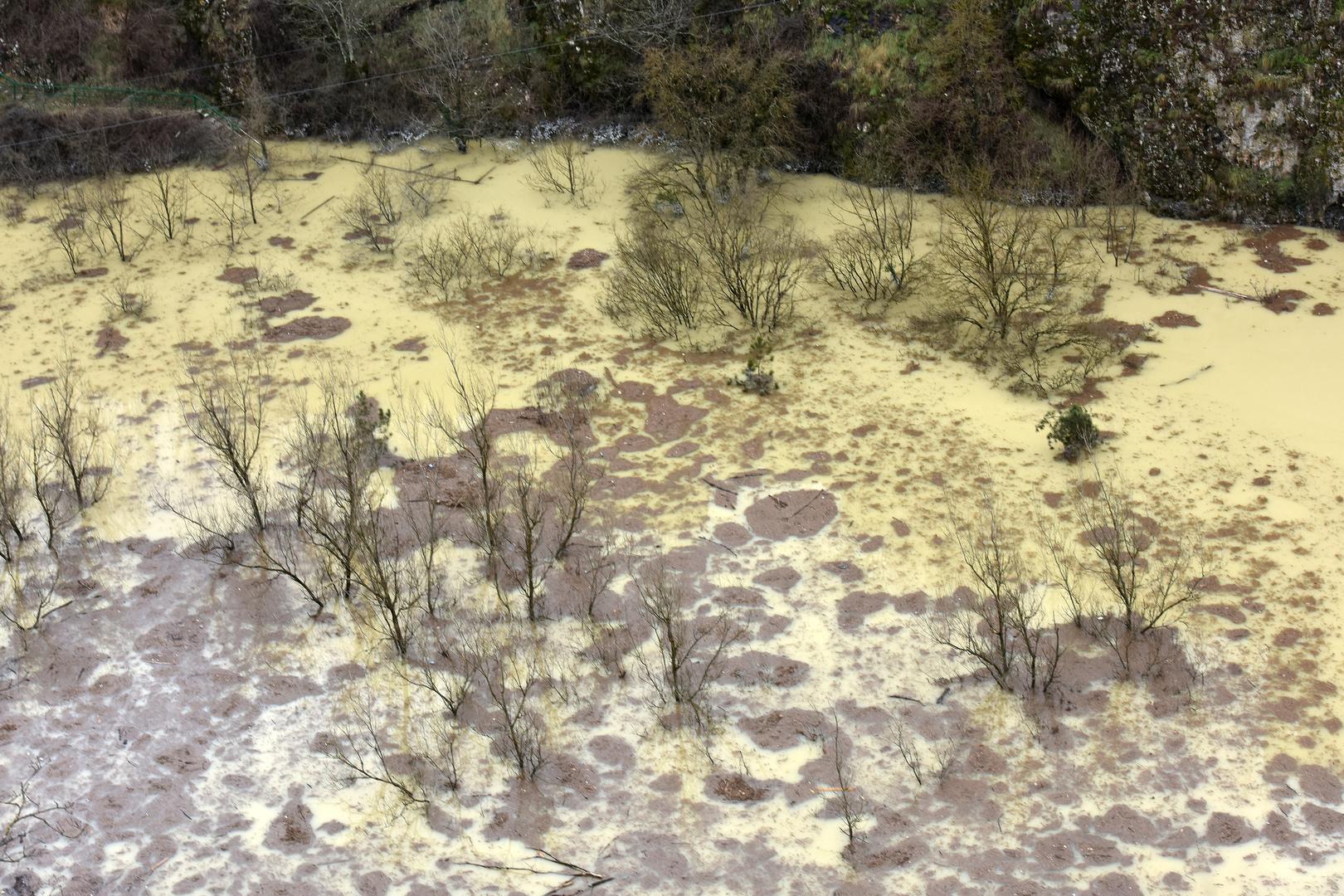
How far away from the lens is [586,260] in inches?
1101

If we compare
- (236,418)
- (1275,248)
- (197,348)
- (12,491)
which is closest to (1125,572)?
(1275,248)

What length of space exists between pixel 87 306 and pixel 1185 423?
19017 mm

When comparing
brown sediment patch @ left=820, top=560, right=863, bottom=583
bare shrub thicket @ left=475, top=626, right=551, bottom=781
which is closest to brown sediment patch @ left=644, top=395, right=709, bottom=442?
brown sediment patch @ left=820, top=560, right=863, bottom=583

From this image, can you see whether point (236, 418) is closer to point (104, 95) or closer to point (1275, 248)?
point (104, 95)

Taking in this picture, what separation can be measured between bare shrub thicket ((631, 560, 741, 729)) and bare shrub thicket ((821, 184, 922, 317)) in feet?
25.9

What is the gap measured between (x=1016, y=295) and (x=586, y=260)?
7912mm

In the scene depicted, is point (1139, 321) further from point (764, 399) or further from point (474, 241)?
point (474, 241)

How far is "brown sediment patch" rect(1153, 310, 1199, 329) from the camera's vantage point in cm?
2445

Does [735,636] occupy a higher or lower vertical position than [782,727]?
higher

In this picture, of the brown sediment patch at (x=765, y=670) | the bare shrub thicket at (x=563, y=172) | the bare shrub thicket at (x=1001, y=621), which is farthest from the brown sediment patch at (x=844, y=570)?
the bare shrub thicket at (x=563, y=172)

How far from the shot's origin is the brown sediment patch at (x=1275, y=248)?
1003 inches

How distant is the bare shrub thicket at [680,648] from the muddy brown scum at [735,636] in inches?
6.7

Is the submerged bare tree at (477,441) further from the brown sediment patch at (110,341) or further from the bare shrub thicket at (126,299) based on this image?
the bare shrub thicket at (126,299)

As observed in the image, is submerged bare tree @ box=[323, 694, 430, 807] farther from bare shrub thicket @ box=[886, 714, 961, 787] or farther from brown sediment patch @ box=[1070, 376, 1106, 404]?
brown sediment patch @ box=[1070, 376, 1106, 404]
